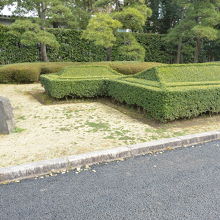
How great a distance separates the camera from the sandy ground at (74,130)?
3.08 m

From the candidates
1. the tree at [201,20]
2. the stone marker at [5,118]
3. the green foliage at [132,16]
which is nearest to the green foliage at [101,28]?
the green foliage at [132,16]

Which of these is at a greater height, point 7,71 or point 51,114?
point 7,71

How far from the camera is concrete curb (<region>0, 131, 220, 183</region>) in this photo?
2467 mm

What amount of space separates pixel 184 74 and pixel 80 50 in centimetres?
1103

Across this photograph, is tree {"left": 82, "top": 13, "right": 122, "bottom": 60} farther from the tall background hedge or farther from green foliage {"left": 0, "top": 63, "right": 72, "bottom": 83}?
green foliage {"left": 0, "top": 63, "right": 72, "bottom": 83}

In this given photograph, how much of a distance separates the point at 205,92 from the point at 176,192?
3.02 meters

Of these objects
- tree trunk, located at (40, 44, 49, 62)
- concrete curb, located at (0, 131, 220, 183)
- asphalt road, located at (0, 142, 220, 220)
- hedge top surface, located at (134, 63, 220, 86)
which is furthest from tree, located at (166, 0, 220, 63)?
asphalt road, located at (0, 142, 220, 220)

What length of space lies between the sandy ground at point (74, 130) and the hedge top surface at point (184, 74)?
1147 millimetres

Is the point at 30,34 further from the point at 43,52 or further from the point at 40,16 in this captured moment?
the point at 43,52

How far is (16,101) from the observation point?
6930 mm

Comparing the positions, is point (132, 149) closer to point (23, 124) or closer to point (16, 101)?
point (23, 124)

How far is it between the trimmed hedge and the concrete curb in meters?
0.88

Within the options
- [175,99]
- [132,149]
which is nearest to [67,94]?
[175,99]

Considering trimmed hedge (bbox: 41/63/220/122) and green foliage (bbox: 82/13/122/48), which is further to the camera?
green foliage (bbox: 82/13/122/48)
